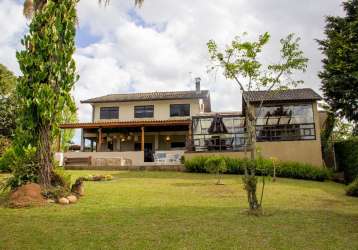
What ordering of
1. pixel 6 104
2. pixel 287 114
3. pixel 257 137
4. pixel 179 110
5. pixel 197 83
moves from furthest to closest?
pixel 197 83
pixel 179 110
pixel 6 104
pixel 287 114
pixel 257 137

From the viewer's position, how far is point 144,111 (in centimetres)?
3144

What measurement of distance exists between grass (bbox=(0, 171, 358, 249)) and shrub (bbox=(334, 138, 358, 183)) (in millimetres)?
9092

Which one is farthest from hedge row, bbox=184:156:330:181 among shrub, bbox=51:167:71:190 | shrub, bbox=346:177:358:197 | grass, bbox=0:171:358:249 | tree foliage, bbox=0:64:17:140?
tree foliage, bbox=0:64:17:140

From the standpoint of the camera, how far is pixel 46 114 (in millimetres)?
9320

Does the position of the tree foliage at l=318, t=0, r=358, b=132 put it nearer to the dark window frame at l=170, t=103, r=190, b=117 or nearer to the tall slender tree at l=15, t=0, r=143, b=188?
the dark window frame at l=170, t=103, r=190, b=117

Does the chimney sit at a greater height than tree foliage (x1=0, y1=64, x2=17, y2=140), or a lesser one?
greater

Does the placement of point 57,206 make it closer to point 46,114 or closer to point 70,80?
point 46,114

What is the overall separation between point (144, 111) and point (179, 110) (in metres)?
3.55

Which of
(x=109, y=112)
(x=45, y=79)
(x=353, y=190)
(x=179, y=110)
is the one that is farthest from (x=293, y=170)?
(x=109, y=112)

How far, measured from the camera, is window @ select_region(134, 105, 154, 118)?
31312 mm

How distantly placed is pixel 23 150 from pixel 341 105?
726 inches

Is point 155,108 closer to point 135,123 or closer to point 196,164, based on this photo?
point 135,123

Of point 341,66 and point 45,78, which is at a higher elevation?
point 341,66

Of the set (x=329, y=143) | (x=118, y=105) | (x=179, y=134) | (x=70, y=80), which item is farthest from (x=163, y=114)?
(x=70, y=80)
